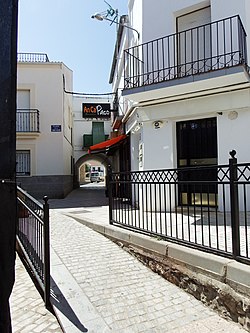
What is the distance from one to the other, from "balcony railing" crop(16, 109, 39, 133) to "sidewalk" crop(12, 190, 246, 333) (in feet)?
35.3

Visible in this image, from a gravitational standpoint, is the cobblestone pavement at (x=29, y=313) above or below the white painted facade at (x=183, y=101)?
below

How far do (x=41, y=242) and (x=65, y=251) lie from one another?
1.41 metres

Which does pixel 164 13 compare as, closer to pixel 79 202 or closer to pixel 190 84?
pixel 190 84

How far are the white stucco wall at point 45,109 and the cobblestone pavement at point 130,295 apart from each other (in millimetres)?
9866

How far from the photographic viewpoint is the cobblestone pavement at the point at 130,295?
125 inches

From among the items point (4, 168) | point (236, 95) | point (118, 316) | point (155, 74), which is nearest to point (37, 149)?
point (155, 74)

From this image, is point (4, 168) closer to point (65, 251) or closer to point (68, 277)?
point (68, 277)

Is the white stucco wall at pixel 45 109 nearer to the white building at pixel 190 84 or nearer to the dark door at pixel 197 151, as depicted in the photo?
the white building at pixel 190 84

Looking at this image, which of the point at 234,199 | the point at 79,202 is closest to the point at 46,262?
the point at 234,199

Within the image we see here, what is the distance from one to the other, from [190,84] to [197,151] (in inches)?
82.7

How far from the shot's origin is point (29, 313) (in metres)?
3.41

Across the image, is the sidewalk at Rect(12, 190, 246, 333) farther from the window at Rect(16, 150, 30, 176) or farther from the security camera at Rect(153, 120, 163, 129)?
the window at Rect(16, 150, 30, 176)

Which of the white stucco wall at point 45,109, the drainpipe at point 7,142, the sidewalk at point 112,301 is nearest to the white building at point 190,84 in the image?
the sidewalk at point 112,301

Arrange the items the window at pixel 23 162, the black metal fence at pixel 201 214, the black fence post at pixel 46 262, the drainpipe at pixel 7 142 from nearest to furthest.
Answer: the drainpipe at pixel 7 142 → the black fence post at pixel 46 262 → the black metal fence at pixel 201 214 → the window at pixel 23 162
